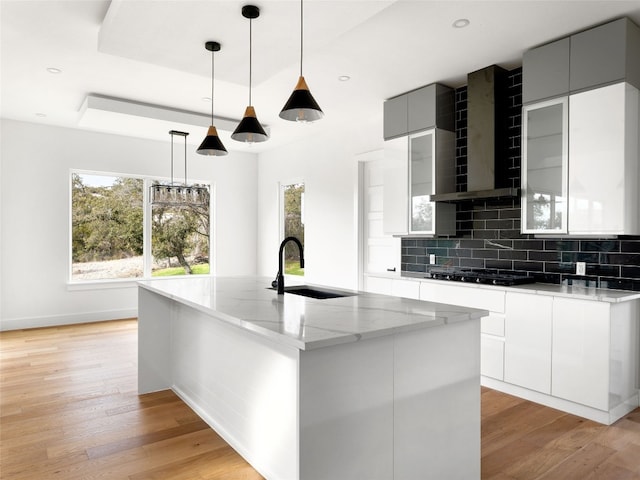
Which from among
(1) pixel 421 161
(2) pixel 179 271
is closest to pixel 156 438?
(1) pixel 421 161

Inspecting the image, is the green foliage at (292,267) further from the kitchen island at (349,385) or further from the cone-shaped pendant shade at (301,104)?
the cone-shaped pendant shade at (301,104)

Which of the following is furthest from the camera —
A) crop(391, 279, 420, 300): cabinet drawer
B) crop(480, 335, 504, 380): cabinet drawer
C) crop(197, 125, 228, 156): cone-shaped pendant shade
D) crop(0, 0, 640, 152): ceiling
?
crop(391, 279, 420, 300): cabinet drawer

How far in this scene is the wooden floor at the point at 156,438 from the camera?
89.2 inches

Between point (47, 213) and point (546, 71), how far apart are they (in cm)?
588

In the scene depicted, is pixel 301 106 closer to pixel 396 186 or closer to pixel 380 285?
pixel 396 186

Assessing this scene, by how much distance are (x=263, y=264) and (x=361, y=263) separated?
2482 millimetres

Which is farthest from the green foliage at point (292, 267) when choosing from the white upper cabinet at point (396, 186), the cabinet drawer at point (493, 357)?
the cabinet drawer at point (493, 357)

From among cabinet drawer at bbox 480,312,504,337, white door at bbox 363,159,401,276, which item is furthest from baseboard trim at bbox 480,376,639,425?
white door at bbox 363,159,401,276

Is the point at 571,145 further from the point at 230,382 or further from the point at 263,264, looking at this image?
the point at 263,264

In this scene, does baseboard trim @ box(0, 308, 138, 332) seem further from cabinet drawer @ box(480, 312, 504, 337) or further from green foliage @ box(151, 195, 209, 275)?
cabinet drawer @ box(480, 312, 504, 337)

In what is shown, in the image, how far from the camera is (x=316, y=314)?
1.94 meters

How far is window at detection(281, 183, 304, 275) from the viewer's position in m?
6.55

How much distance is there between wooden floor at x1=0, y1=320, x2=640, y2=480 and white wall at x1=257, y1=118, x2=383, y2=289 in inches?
102

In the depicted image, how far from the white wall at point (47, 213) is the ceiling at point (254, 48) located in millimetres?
747
